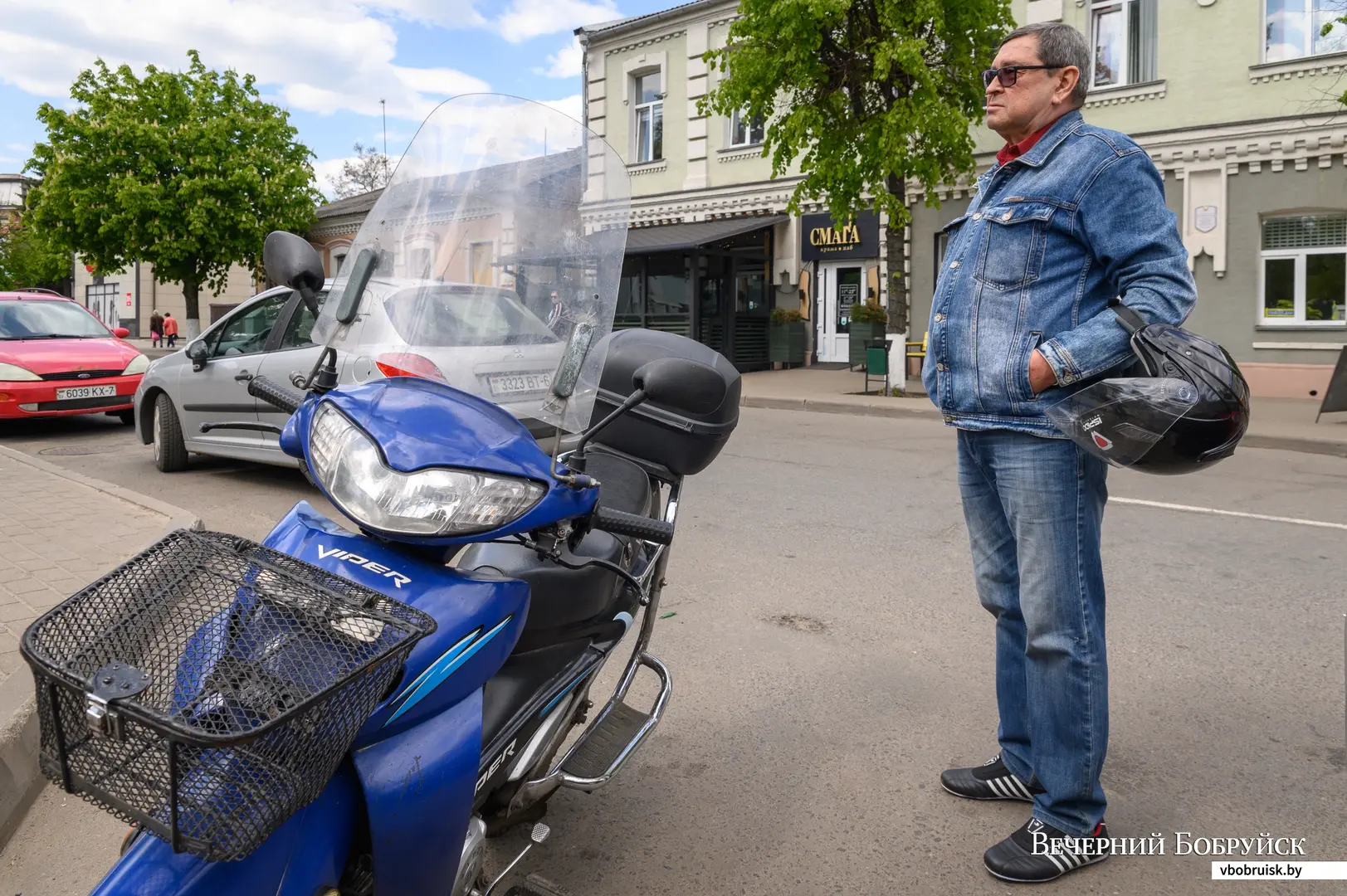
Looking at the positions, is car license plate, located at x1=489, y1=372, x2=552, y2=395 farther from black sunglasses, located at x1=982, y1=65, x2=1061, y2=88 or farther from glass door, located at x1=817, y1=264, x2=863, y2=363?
glass door, located at x1=817, y1=264, x2=863, y2=363

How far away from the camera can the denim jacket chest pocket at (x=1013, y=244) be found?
2523 millimetres

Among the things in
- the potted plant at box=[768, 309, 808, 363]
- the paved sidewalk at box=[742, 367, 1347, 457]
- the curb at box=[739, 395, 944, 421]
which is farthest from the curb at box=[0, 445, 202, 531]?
the potted plant at box=[768, 309, 808, 363]

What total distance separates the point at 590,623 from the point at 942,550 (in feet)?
12.8

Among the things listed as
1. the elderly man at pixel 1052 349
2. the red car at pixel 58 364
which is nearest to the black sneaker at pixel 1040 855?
the elderly man at pixel 1052 349

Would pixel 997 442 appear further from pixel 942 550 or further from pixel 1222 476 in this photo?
pixel 1222 476

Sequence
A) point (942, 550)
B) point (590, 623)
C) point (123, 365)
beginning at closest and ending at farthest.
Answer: point (590, 623) → point (942, 550) → point (123, 365)

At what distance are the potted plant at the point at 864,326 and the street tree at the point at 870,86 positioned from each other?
3.10 m

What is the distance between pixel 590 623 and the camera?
2.40m

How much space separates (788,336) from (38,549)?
17282mm

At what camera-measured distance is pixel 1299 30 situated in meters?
15.2

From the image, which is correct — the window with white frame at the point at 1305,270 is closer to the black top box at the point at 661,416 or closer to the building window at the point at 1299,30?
the building window at the point at 1299,30

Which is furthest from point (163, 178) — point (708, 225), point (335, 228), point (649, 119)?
point (708, 225)

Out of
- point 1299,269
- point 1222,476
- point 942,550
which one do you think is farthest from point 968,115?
point 942,550

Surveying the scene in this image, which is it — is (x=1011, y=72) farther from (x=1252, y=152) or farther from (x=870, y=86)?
(x=1252, y=152)
